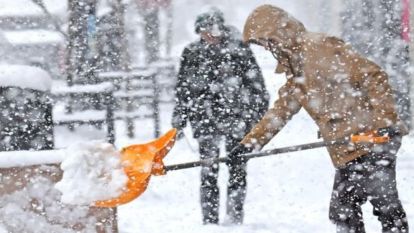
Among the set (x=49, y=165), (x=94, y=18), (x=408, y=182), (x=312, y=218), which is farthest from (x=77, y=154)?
(x=94, y=18)

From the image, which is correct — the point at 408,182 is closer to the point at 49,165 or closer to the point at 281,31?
the point at 281,31

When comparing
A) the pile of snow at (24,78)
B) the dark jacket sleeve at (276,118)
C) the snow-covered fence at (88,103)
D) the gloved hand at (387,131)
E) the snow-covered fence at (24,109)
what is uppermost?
the snow-covered fence at (88,103)

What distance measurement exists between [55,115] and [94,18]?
2.60 m

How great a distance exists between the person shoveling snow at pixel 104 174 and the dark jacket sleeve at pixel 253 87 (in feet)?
6.64

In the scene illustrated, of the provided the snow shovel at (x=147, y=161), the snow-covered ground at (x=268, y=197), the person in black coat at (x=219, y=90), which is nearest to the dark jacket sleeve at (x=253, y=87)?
the person in black coat at (x=219, y=90)

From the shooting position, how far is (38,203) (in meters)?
4.11

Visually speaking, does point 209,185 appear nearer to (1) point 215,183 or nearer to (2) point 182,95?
(1) point 215,183

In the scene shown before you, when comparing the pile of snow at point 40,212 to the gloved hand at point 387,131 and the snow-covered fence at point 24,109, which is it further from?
the snow-covered fence at point 24,109

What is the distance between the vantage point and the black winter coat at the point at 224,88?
6.02 meters

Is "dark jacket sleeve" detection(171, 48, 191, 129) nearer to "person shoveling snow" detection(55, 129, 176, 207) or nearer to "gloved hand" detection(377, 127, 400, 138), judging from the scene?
"person shoveling snow" detection(55, 129, 176, 207)

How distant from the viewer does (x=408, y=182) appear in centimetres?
781

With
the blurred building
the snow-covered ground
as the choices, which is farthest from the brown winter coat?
the blurred building

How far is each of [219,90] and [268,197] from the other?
5.78ft

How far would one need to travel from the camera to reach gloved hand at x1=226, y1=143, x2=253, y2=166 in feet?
14.4
